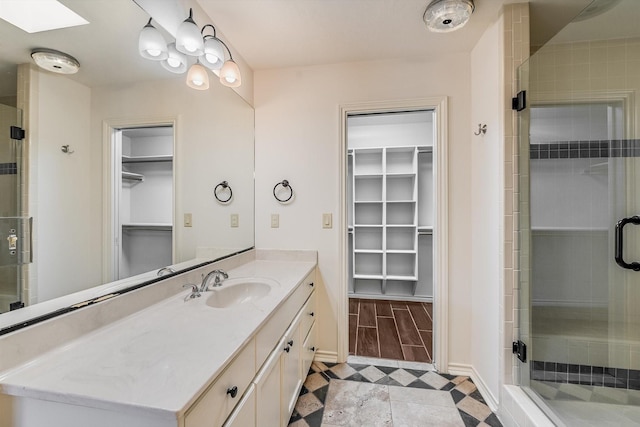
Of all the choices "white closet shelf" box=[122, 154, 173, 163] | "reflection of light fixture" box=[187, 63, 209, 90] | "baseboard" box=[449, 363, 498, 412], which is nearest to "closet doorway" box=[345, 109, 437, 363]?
"baseboard" box=[449, 363, 498, 412]

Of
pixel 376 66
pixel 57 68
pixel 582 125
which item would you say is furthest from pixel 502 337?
pixel 57 68

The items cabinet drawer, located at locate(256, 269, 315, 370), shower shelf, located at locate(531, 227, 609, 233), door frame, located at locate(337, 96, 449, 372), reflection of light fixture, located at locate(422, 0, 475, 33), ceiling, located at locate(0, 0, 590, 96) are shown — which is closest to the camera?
ceiling, located at locate(0, 0, 590, 96)

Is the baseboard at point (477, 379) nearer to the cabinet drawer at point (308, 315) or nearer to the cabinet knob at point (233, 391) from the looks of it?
the cabinet drawer at point (308, 315)

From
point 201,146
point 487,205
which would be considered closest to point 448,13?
point 487,205

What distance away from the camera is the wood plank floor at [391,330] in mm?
2176

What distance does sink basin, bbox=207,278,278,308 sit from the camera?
142cm

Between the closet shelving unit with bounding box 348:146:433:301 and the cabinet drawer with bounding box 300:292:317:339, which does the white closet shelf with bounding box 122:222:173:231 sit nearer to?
the cabinet drawer with bounding box 300:292:317:339

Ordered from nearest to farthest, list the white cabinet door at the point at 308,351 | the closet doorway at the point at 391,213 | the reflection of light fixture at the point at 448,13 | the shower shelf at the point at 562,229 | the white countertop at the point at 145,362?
the white countertop at the point at 145,362, the reflection of light fixture at the point at 448,13, the shower shelf at the point at 562,229, the white cabinet door at the point at 308,351, the closet doorway at the point at 391,213

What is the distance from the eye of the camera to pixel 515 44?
56.6 inches

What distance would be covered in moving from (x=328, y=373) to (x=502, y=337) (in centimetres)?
118

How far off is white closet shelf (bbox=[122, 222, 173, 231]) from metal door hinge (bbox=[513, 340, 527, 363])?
204cm

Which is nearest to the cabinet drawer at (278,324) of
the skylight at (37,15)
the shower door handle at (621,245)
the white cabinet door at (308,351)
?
the white cabinet door at (308,351)

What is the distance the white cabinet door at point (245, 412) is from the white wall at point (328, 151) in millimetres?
1148

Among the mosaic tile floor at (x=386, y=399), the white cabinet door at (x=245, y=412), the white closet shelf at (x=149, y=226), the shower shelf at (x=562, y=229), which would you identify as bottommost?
the mosaic tile floor at (x=386, y=399)
